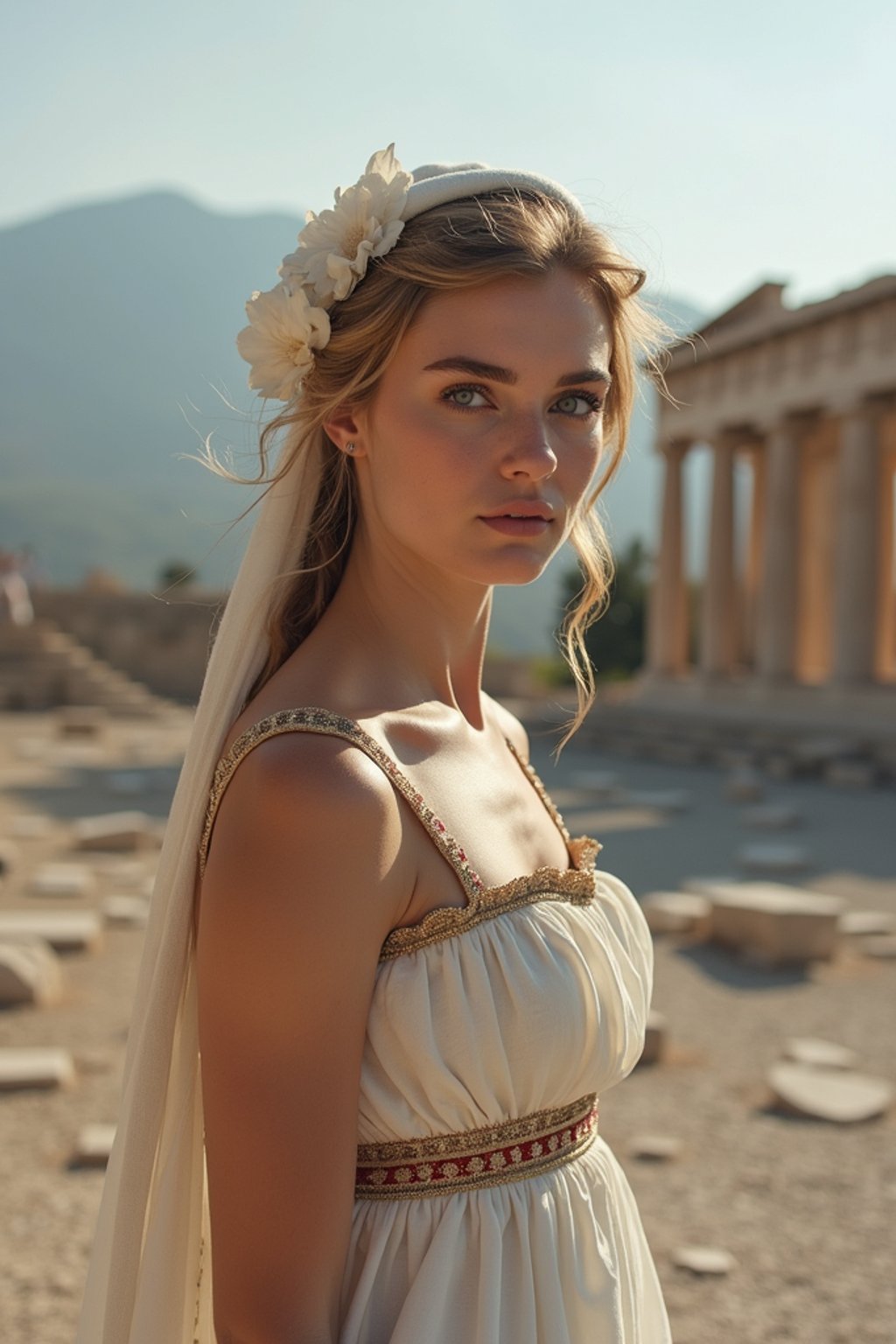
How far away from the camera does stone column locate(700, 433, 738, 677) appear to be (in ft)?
102

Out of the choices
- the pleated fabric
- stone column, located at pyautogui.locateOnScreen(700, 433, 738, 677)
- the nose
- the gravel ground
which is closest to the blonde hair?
the nose

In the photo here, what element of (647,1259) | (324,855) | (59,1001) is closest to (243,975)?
(324,855)

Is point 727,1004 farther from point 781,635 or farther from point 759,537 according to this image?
point 759,537

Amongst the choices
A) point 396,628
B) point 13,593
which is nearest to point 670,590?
point 13,593

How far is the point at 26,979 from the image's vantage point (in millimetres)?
7938

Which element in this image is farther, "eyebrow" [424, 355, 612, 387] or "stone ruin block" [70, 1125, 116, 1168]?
"stone ruin block" [70, 1125, 116, 1168]

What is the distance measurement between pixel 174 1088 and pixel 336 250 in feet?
4.22

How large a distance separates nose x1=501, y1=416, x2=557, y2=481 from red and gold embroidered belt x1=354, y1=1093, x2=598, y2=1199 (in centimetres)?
91

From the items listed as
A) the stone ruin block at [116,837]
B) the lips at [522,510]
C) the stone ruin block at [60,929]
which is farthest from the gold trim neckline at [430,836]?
the stone ruin block at [116,837]

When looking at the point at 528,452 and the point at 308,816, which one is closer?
the point at 308,816

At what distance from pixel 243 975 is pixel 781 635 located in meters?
27.2

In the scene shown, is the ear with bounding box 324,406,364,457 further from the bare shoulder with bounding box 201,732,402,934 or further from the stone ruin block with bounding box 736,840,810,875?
the stone ruin block with bounding box 736,840,810,875

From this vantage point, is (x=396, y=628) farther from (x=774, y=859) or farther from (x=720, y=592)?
(x=720, y=592)

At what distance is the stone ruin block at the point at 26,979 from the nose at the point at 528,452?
6.90 m
